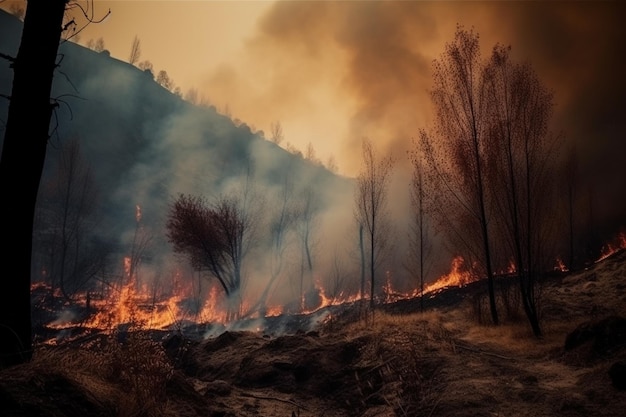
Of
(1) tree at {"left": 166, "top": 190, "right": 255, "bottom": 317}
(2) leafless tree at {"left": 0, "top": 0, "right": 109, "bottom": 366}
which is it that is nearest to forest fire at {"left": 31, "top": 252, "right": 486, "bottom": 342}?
(1) tree at {"left": 166, "top": 190, "right": 255, "bottom": 317}

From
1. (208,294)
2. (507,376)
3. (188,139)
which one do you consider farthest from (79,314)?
(188,139)

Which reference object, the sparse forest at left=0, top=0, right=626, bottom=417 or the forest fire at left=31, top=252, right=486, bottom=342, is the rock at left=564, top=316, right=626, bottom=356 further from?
the forest fire at left=31, top=252, right=486, bottom=342

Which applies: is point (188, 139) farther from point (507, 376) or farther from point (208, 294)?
point (507, 376)

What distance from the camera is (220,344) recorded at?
1145 cm

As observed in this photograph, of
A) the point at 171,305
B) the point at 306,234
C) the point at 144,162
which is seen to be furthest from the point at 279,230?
the point at 144,162

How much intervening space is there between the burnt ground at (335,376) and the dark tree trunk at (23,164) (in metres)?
0.48

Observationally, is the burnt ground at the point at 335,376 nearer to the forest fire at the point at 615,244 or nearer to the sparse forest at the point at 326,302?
the sparse forest at the point at 326,302

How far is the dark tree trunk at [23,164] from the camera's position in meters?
3.87

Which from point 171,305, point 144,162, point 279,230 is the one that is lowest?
point 171,305

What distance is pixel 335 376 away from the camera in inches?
323

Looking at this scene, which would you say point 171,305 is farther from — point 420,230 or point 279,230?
point 420,230

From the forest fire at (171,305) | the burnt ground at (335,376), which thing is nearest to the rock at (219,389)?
the burnt ground at (335,376)

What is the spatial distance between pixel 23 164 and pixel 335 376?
7142 millimetres

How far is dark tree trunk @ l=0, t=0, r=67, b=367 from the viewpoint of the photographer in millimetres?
3865
